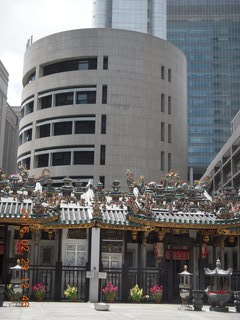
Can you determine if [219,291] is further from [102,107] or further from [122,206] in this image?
[102,107]

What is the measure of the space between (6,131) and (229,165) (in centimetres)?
5588

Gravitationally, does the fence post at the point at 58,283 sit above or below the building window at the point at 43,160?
below

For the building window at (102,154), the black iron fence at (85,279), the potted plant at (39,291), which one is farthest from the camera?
the building window at (102,154)

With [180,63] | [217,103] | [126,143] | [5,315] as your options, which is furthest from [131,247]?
[217,103]

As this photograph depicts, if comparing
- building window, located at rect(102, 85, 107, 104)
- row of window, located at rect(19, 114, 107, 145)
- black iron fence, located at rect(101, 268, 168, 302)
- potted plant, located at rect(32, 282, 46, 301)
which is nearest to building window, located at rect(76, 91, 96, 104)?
building window, located at rect(102, 85, 107, 104)

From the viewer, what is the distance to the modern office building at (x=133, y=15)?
142875 millimetres

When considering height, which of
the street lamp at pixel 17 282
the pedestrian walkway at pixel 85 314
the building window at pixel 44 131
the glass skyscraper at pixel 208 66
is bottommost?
the pedestrian walkway at pixel 85 314

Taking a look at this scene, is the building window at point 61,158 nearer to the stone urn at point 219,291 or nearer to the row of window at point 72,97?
the row of window at point 72,97

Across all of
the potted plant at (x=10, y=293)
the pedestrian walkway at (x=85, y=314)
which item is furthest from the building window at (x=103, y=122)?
the pedestrian walkway at (x=85, y=314)

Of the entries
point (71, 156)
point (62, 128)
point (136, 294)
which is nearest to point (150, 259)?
point (136, 294)

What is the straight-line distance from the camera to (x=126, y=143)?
72.2 metres

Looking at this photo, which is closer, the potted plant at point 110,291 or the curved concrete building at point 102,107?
the potted plant at point 110,291

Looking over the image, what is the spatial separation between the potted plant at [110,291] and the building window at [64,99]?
1886 inches

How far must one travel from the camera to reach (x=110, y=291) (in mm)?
29406
